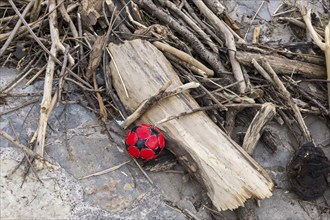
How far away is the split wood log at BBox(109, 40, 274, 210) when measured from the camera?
332 cm

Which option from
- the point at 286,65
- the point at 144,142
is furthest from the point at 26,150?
the point at 286,65

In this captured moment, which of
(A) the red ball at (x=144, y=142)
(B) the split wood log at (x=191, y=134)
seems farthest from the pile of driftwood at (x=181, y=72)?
(A) the red ball at (x=144, y=142)

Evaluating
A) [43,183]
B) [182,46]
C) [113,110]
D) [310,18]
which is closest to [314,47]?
[310,18]

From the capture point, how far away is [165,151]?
366cm

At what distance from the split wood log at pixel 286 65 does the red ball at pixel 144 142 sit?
3.71ft

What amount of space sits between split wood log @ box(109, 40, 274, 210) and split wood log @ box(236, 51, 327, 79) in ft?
2.20

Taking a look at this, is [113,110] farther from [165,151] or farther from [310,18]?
[310,18]

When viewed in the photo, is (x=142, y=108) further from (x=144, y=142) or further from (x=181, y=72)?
(x=181, y=72)

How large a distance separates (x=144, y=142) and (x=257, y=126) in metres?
0.95

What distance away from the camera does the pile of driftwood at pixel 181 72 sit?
11.4ft

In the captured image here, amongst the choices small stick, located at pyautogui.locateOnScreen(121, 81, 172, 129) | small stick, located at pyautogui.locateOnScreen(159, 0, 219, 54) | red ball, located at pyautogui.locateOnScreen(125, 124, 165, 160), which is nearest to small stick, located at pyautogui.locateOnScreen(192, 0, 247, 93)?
small stick, located at pyautogui.locateOnScreen(159, 0, 219, 54)

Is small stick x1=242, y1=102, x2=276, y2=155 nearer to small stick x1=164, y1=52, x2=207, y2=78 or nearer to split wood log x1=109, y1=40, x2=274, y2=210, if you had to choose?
split wood log x1=109, y1=40, x2=274, y2=210

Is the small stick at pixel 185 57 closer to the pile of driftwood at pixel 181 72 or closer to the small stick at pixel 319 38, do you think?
the pile of driftwood at pixel 181 72

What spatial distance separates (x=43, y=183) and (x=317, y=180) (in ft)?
6.67
